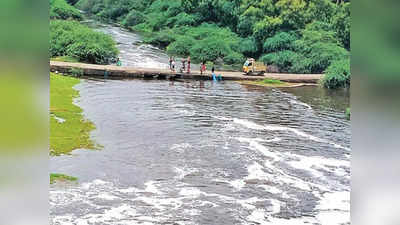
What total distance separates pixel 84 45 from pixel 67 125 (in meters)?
12.0

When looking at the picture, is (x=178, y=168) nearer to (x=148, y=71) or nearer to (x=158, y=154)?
(x=158, y=154)

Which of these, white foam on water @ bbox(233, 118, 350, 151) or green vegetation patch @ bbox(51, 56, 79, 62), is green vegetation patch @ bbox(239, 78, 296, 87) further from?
green vegetation patch @ bbox(51, 56, 79, 62)

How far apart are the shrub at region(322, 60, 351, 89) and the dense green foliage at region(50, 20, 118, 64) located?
983 centimetres

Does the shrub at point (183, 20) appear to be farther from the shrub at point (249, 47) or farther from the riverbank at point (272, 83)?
the riverbank at point (272, 83)

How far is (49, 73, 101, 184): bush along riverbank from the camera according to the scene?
12453 mm

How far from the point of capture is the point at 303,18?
28.6m

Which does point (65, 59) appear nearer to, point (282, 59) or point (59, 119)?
point (282, 59)

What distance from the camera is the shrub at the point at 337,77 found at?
22503mm

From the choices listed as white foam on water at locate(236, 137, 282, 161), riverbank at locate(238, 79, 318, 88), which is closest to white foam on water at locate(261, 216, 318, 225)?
white foam on water at locate(236, 137, 282, 161)

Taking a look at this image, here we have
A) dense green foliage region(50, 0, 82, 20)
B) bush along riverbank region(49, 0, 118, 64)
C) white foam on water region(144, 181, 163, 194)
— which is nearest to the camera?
white foam on water region(144, 181, 163, 194)

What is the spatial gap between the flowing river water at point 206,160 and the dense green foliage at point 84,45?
18.0 ft

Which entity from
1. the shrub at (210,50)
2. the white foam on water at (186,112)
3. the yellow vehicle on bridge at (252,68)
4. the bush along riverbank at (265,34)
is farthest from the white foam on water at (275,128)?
the shrub at (210,50)

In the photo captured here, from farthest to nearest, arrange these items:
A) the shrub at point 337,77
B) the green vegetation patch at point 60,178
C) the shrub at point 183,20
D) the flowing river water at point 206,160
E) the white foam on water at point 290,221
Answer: the shrub at point 183,20 < the shrub at point 337,77 < the green vegetation patch at point 60,178 < the flowing river water at point 206,160 < the white foam on water at point 290,221

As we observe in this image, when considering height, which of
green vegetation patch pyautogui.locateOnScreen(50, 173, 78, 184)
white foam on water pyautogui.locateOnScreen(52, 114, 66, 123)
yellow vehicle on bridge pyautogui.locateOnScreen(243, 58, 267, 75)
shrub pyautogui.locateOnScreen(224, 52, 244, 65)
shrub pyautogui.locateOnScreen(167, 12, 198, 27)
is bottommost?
green vegetation patch pyautogui.locateOnScreen(50, 173, 78, 184)
